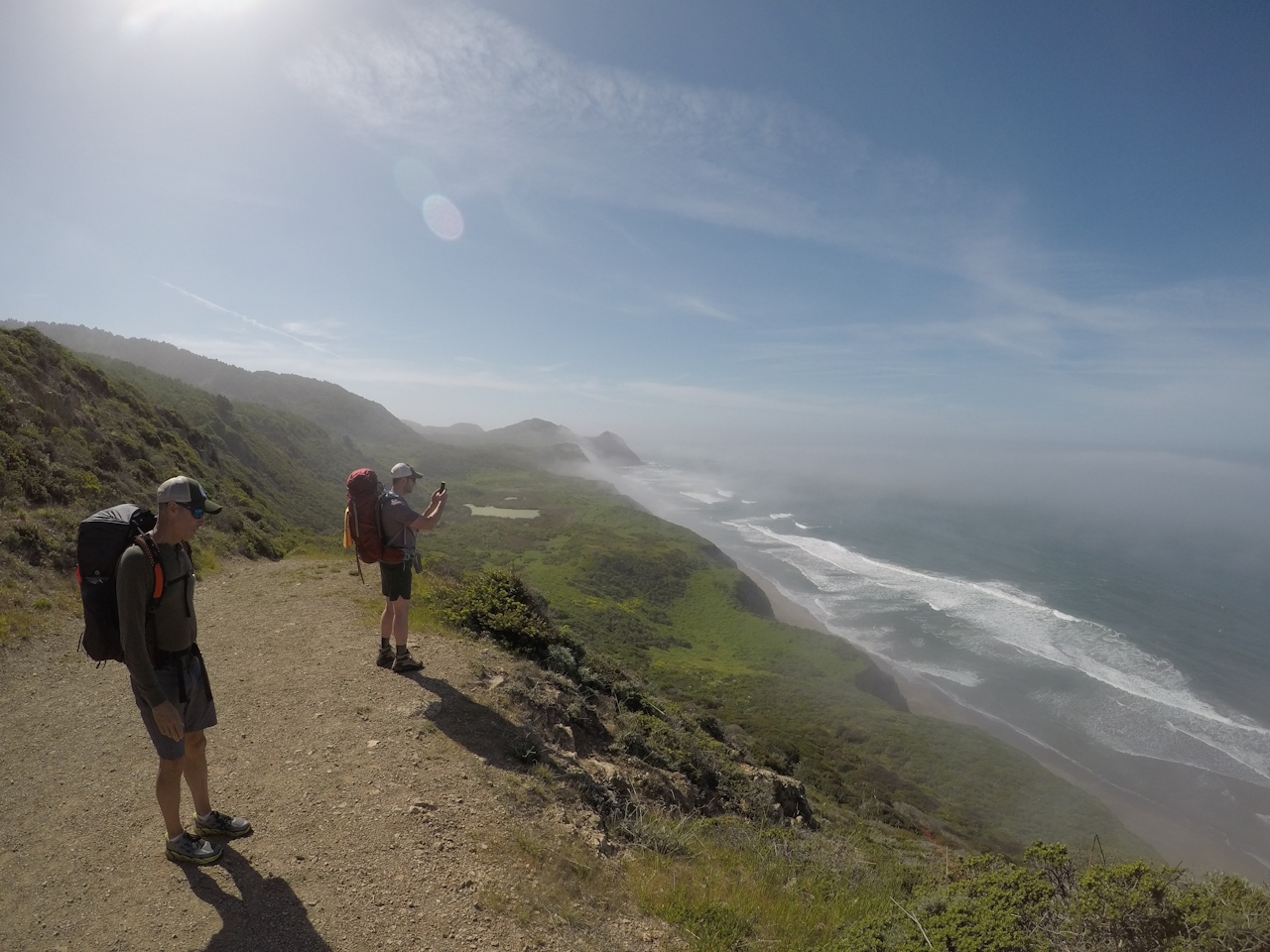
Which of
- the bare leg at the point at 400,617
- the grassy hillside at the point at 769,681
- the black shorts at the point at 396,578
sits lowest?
the grassy hillside at the point at 769,681

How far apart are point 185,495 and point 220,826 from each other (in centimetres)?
244

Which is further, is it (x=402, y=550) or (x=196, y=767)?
(x=402, y=550)

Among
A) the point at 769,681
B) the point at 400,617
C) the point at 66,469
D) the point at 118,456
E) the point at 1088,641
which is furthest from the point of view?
the point at 1088,641

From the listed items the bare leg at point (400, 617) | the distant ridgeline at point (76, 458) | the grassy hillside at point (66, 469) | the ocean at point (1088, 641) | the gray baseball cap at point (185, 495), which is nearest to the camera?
the gray baseball cap at point (185, 495)

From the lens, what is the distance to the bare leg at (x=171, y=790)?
3723 millimetres

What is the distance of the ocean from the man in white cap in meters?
30.4

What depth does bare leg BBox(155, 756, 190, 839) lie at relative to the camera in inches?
147

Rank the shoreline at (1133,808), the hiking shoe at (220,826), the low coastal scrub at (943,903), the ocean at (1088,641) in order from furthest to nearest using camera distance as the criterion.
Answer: the ocean at (1088,641) < the shoreline at (1133,808) < the hiking shoe at (220,826) < the low coastal scrub at (943,903)

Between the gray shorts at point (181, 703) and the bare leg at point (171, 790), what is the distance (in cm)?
5

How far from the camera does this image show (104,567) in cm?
329

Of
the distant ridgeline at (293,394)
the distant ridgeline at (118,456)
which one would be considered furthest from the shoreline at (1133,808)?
the distant ridgeline at (293,394)

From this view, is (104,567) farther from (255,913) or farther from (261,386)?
(261,386)

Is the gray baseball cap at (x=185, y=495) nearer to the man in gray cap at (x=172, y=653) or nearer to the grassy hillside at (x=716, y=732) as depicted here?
the man in gray cap at (x=172, y=653)

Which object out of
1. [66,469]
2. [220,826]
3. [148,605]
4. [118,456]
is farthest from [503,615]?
[118,456]
